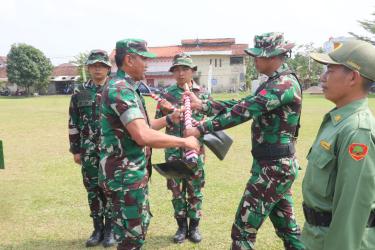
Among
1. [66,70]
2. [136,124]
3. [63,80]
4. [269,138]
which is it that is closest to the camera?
[136,124]

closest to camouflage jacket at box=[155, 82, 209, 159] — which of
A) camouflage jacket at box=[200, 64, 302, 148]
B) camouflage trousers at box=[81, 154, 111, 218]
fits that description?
camouflage trousers at box=[81, 154, 111, 218]

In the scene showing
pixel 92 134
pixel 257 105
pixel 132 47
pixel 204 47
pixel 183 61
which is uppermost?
pixel 204 47

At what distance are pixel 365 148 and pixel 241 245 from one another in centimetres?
182

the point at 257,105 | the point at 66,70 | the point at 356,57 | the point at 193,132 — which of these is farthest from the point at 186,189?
the point at 66,70

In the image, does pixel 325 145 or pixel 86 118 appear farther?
pixel 86 118

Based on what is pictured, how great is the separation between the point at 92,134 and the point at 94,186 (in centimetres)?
65

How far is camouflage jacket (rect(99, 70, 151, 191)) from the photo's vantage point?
3.25m

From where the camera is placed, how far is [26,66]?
6078cm

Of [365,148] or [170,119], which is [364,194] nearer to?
[365,148]

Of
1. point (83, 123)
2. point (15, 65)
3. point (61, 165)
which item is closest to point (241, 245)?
point (83, 123)

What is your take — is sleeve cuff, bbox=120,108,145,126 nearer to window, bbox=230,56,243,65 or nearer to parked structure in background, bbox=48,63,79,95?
window, bbox=230,56,243,65

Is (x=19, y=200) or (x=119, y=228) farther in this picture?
(x=19, y=200)

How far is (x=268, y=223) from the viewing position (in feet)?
18.0

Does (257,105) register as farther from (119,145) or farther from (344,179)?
(344,179)
